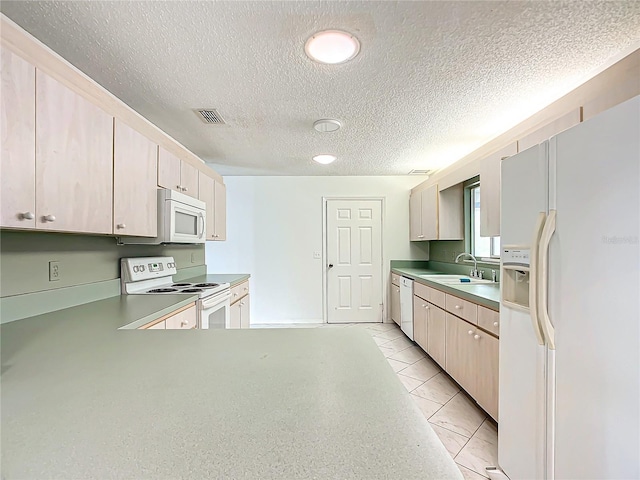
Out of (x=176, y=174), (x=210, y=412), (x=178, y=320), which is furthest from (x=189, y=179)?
(x=210, y=412)

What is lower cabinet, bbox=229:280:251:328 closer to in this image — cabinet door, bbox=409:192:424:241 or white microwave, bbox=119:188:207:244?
white microwave, bbox=119:188:207:244

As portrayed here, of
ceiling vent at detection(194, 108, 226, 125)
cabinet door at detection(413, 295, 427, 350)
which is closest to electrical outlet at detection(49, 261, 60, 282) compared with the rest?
ceiling vent at detection(194, 108, 226, 125)

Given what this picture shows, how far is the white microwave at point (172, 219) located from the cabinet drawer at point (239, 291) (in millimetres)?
779

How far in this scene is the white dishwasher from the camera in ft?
12.3

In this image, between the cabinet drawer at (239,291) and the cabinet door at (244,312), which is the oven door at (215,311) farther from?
the cabinet door at (244,312)

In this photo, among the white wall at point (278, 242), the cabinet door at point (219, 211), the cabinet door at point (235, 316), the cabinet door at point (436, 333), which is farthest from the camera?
the white wall at point (278, 242)

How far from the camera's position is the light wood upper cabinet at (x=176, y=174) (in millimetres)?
2363

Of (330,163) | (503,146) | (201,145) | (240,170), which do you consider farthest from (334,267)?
(503,146)

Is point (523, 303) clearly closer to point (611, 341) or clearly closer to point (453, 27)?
point (611, 341)

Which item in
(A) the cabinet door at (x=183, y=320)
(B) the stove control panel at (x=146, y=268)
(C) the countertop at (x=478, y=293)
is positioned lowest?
(A) the cabinet door at (x=183, y=320)

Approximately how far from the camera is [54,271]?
1.70 metres

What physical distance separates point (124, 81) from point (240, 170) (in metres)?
2.42

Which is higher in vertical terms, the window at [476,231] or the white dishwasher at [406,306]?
the window at [476,231]

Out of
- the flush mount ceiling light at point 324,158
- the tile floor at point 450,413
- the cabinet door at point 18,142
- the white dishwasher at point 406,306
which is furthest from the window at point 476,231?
the cabinet door at point 18,142
